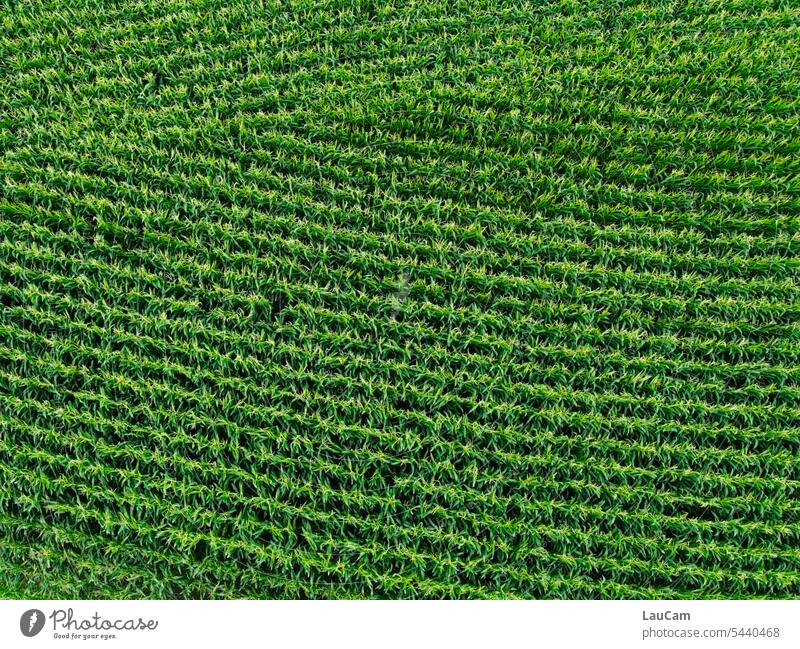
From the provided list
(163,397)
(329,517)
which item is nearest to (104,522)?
(163,397)

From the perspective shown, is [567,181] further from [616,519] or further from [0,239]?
[0,239]

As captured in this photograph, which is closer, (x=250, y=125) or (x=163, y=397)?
(x=163, y=397)
